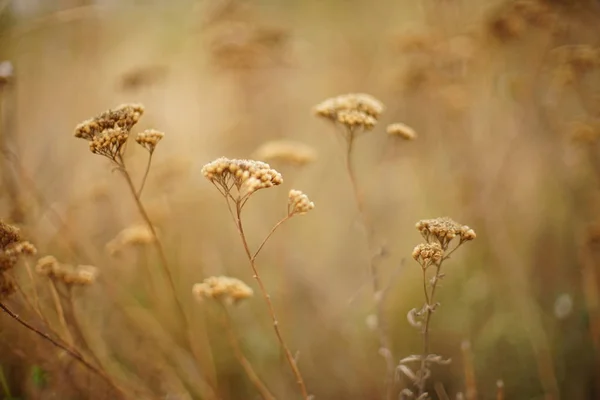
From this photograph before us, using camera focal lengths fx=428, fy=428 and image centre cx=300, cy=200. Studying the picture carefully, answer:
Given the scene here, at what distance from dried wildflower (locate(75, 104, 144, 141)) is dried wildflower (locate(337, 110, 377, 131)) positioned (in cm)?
86

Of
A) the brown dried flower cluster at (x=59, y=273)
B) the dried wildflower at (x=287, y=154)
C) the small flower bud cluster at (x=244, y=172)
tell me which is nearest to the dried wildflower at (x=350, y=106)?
the dried wildflower at (x=287, y=154)

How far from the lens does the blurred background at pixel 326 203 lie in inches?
100.0

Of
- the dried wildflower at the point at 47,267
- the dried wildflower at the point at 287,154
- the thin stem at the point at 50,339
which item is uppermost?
the dried wildflower at the point at 287,154

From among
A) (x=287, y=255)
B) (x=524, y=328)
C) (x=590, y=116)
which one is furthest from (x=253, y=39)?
(x=524, y=328)

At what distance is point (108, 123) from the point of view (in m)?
1.67

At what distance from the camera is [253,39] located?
136 inches

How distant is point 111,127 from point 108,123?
0.02 metres

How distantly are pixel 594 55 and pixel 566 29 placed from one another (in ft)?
2.20

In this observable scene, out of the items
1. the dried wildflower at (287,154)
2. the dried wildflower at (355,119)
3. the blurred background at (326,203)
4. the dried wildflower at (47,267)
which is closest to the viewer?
the dried wildflower at (47,267)

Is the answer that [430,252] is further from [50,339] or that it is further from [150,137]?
[50,339]

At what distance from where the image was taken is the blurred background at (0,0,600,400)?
254cm

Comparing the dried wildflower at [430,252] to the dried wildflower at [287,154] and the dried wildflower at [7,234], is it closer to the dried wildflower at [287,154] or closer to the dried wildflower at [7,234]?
the dried wildflower at [287,154]

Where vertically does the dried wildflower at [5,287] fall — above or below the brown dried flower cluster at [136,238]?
below

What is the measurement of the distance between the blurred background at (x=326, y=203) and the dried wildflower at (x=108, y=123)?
0.84 metres
